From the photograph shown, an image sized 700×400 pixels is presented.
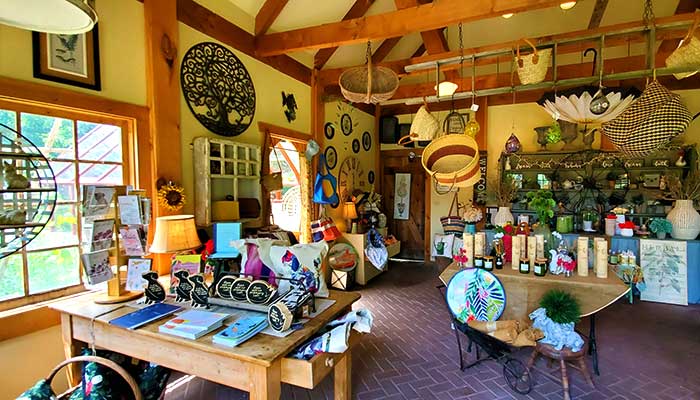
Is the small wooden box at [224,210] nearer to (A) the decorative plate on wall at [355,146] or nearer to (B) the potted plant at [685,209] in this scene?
(A) the decorative plate on wall at [355,146]

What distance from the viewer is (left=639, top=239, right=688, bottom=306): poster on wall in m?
4.38

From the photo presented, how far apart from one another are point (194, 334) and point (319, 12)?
4.04 metres

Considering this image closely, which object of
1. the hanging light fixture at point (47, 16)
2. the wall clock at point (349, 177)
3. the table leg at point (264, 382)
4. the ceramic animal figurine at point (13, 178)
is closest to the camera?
the hanging light fixture at point (47, 16)

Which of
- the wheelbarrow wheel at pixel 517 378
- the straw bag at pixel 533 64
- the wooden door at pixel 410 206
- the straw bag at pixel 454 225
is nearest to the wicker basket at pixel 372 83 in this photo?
the straw bag at pixel 533 64

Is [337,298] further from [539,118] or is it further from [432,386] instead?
[539,118]

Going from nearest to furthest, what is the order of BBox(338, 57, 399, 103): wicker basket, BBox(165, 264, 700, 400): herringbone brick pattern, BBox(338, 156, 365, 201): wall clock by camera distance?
BBox(165, 264, 700, 400): herringbone brick pattern < BBox(338, 57, 399, 103): wicker basket < BBox(338, 156, 365, 201): wall clock

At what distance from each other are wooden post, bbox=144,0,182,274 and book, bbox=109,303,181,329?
97 centimetres

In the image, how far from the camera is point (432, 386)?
102 inches

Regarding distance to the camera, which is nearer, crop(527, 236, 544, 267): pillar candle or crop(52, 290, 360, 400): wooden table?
crop(52, 290, 360, 400): wooden table

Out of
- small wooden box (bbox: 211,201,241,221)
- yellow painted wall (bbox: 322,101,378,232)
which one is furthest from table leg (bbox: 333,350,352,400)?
yellow painted wall (bbox: 322,101,378,232)

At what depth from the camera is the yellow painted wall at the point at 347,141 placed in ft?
18.0

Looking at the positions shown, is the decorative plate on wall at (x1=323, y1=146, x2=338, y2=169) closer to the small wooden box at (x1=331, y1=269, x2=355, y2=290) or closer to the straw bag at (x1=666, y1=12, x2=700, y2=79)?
the small wooden box at (x1=331, y1=269, x2=355, y2=290)

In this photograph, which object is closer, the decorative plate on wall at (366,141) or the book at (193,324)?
the book at (193,324)

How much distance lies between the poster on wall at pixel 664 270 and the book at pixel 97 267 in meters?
6.02
